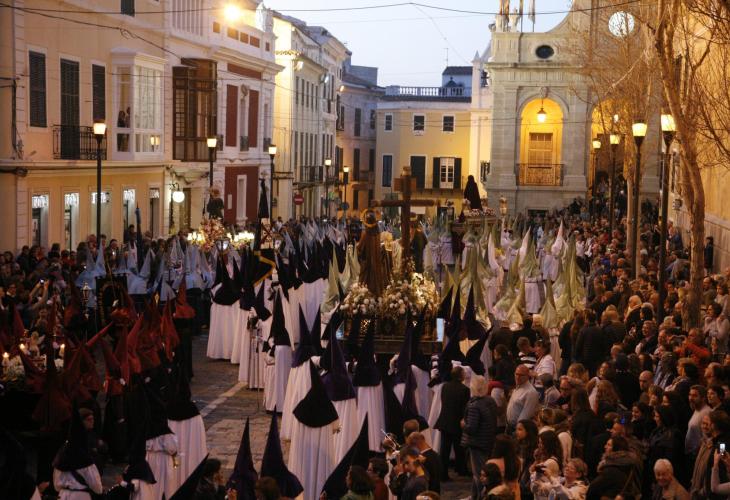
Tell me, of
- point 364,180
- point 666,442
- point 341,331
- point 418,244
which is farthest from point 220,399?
point 364,180

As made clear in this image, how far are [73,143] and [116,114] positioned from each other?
11.9ft

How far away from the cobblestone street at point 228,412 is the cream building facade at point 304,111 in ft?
113

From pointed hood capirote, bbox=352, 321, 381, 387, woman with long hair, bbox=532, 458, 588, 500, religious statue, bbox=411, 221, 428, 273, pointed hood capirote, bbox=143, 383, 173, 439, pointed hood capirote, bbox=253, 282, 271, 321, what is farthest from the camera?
religious statue, bbox=411, 221, 428, 273

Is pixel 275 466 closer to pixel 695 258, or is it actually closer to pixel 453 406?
pixel 453 406

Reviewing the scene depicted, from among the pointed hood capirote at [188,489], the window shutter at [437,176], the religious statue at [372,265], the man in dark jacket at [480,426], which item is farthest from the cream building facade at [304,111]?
the pointed hood capirote at [188,489]

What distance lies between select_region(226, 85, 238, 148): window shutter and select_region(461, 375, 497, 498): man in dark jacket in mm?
33052

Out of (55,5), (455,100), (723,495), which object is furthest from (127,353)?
(455,100)

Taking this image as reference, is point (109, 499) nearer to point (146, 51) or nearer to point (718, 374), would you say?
point (718, 374)

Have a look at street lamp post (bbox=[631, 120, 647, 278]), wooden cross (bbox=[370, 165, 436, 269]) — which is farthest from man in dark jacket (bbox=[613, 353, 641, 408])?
street lamp post (bbox=[631, 120, 647, 278])

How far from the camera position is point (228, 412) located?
1738cm

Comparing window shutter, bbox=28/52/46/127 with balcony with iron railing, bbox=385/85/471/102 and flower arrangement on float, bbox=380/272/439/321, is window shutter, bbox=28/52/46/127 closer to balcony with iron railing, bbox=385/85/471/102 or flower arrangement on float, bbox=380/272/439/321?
flower arrangement on float, bbox=380/272/439/321

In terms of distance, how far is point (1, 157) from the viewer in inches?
1032

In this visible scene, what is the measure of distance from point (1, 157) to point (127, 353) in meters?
13.2

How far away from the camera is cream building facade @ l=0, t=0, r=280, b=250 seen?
26734 millimetres
